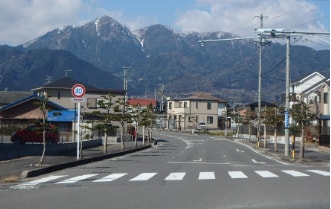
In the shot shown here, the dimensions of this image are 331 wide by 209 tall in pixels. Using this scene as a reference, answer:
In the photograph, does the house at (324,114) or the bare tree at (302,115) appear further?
the house at (324,114)

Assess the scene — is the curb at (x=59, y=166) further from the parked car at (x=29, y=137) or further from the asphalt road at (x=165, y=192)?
the parked car at (x=29, y=137)

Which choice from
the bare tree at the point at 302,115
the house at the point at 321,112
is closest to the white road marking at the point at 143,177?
the bare tree at the point at 302,115

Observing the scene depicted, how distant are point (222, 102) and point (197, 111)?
1356 centimetres

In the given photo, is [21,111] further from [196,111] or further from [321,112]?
[196,111]

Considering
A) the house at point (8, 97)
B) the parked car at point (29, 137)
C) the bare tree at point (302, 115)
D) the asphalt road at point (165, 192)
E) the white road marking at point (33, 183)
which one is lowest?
the white road marking at point (33, 183)

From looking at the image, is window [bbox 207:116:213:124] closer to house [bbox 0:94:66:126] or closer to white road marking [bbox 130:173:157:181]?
house [bbox 0:94:66:126]

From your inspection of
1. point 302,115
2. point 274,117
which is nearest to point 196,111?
point 274,117

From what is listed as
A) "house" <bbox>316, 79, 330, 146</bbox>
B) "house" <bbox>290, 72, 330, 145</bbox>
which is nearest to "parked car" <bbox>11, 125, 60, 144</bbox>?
"house" <bbox>290, 72, 330, 145</bbox>

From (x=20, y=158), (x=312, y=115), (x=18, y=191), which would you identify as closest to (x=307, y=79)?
(x=312, y=115)

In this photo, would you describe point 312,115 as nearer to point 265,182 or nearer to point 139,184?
point 265,182

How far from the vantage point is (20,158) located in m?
26.8

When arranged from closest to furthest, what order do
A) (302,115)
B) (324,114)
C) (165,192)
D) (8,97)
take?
(165,192)
(302,115)
(324,114)
(8,97)

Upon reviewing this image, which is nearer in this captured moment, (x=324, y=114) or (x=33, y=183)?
(x=33, y=183)

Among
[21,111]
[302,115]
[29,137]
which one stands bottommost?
[29,137]
